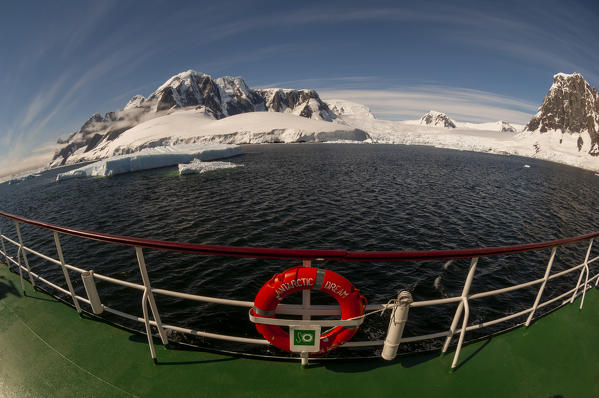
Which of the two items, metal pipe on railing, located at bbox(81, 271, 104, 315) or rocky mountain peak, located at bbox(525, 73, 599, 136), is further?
rocky mountain peak, located at bbox(525, 73, 599, 136)

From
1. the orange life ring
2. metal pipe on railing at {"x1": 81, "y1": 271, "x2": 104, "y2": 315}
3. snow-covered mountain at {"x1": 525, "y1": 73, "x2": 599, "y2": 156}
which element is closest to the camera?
the orange life ring

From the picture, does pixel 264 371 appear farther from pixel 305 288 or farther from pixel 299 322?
pixel 305 288

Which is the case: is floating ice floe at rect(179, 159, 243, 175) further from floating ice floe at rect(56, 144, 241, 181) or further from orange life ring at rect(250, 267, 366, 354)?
orange life ring at rect(250, 267, 366, 354)

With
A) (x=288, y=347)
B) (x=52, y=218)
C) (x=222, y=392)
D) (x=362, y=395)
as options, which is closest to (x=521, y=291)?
(x=362, y=395)

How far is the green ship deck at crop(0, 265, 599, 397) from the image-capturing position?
→ 3174 mm

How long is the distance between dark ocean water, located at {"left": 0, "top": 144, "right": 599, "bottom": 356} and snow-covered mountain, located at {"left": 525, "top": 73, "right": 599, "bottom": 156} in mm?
63031

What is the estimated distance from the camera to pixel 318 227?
15.3m

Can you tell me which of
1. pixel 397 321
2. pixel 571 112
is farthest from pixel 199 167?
pixel 571 112

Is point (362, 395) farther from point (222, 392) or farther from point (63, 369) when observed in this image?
point (63, 369)

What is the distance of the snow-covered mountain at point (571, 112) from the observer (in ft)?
241

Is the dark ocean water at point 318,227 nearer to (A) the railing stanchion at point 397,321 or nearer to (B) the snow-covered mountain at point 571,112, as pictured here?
(A) the railing stanchion at point 397,321

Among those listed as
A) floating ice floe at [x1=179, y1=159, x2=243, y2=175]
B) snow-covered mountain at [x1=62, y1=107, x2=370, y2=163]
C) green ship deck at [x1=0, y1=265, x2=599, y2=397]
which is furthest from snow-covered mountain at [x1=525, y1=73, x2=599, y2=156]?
green ship deck at [x1=0, y1=265, x2=599, y2=397]

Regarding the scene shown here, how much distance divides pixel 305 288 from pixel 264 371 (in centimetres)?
146

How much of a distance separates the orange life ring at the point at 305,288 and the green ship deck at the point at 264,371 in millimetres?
553
